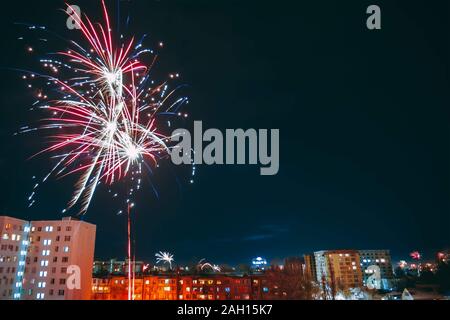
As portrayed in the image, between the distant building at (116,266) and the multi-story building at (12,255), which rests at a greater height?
the multi-story building at (12,255)

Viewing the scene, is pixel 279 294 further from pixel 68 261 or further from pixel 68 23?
pixel 68 23

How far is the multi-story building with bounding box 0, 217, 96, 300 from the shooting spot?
2873 cm

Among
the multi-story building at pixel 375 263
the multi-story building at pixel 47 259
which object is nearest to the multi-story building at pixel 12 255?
the multi-story building at pixel 47 259

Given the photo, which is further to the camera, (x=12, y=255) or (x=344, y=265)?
(x=344, y=265)

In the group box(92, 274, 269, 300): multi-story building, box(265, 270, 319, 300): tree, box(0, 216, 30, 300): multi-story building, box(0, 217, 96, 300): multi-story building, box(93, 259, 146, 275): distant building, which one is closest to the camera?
box(0, 216, 30, 300): multi-story building

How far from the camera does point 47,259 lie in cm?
2956

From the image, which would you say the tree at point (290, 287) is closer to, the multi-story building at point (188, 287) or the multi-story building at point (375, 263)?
the multi-story building at point (188, 287)

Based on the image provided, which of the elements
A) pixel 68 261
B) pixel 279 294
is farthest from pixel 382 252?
pixel 68 261

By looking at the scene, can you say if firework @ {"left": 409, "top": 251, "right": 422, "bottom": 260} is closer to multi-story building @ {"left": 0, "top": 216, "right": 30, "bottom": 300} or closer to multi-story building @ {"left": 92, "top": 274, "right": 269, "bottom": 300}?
multi-story building @ {"left": 92, "top": 274, "right": 269, "bottom": 300}

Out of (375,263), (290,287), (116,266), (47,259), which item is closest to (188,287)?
(290,287)

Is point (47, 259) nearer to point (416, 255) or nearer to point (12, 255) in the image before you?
point (12, 255)

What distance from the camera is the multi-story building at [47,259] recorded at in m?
28.7

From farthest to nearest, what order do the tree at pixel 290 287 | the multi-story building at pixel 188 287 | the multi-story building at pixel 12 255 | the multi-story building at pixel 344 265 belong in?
the multi-story building at pixel 344 265 < the multi-story building at pixel 188 287 < the tree at pixel 290 287 < the multi-story building at pixel 12 255

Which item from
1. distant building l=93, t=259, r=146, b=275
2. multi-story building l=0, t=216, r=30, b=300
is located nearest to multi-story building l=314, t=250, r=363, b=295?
distant building l=93, t=259, r=146, b=275
